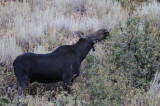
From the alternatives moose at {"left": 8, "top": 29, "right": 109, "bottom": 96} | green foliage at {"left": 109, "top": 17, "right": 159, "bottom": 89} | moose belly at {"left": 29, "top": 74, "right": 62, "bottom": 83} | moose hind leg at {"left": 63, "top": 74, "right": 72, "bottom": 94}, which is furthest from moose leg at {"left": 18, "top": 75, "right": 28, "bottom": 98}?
green foliage at {"left": 109, "top": 17, "right": 159, "bottom": 89}

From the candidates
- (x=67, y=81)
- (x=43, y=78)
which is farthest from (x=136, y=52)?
(x=43, y=78)

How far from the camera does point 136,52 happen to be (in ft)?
27.8

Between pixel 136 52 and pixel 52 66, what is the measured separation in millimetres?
2322

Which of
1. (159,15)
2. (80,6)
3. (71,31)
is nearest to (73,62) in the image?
(71,31)

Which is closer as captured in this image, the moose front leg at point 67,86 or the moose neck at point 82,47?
the moose front leg at point 67,86

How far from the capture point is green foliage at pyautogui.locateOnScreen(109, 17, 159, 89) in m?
8.34

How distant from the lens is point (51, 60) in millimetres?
7676

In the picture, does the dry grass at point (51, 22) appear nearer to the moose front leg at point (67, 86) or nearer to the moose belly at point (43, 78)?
the moose front leg at point (67, 86)

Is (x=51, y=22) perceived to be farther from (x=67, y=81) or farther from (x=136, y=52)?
(x=67, y=81)

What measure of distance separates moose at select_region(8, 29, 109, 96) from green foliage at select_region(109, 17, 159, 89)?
0.83 metres

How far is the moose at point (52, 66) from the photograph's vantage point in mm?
7328

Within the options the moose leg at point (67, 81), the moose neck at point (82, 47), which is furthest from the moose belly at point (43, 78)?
the moose neck at point (82, 47)

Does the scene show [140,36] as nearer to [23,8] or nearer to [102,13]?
[102,13]

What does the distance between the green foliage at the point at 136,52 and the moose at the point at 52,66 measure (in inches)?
32.5
